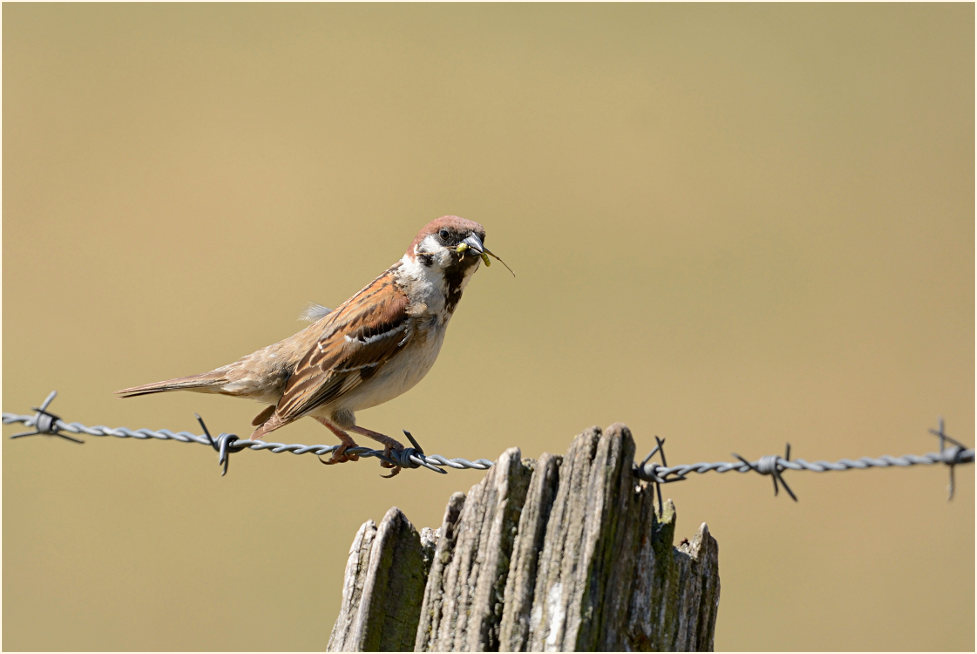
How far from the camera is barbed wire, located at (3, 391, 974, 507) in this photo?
291cm

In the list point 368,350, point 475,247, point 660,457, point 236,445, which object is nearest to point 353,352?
point 368,350

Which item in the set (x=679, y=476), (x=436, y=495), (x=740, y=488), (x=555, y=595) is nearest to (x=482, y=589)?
(x=555, y=595)

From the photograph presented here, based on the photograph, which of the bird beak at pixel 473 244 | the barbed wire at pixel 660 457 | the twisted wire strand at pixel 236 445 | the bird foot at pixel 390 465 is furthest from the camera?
the bird beak at pixel 473 244

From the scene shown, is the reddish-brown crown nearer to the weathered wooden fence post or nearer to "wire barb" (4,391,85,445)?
"wire barb" (4,391,85,445)

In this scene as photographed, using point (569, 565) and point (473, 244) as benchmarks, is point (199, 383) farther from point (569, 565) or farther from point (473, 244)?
point (569, 565)

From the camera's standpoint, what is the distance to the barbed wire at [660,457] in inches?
115

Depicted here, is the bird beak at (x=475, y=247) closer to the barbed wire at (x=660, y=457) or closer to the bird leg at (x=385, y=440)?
the bird leg at (x=385, y=440)

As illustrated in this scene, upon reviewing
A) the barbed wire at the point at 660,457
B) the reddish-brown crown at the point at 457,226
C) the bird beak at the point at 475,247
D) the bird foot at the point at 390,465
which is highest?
the reddish-brown crown at the point at 457,226

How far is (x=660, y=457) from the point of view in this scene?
10.5 feet

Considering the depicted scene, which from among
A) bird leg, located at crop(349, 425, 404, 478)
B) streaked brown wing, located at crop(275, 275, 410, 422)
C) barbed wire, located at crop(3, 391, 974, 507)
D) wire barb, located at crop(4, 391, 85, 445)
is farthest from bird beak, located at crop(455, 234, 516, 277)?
wire barb, located at crop(4, 391, 85, 445)

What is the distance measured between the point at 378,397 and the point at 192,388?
115 centimetres

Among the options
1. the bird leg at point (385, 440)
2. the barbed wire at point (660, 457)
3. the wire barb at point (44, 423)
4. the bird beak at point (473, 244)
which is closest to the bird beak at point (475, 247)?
the bird beak at point (473, 244)

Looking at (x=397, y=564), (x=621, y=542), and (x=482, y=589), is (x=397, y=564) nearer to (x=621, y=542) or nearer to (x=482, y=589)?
(x=482, y=589)

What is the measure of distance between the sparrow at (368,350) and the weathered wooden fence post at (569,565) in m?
2.42
